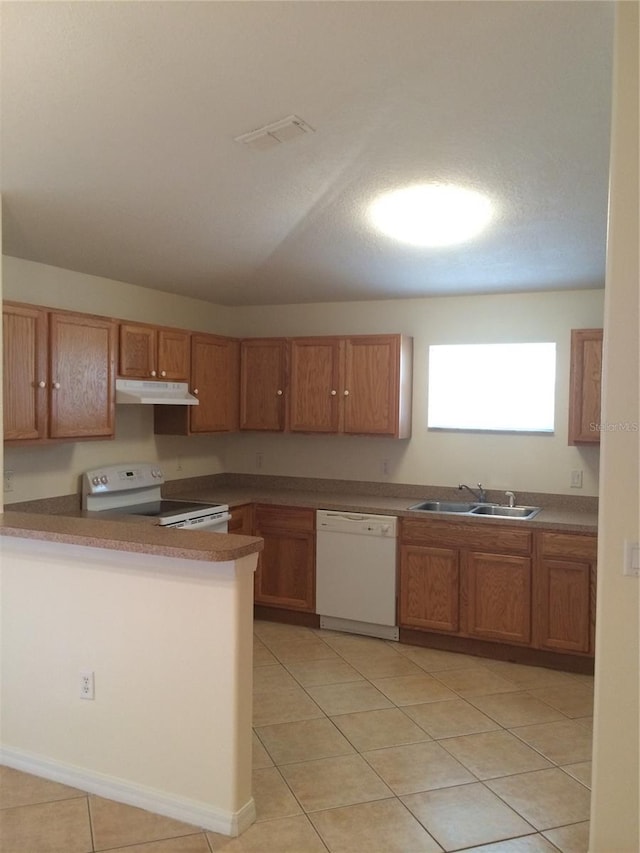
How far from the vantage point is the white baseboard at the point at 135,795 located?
255cm

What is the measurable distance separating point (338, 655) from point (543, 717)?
135cm

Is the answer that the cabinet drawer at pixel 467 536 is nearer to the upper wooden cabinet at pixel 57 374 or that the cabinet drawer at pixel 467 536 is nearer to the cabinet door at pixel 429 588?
the cabinet door at pixel 429 588

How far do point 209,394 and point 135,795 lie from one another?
296 centimetres

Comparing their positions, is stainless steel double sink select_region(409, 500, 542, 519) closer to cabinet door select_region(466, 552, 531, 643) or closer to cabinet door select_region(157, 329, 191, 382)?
cabinet door select_region(466, 552, 531, 643)

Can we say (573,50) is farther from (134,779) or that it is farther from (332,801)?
(134,779)

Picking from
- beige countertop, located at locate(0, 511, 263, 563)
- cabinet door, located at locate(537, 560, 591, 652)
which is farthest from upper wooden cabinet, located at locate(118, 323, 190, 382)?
cabinet door, located at locate(537, 560, 591, 652)

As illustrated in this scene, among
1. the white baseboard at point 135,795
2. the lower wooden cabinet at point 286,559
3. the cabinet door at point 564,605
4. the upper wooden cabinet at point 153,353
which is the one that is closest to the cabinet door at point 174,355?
the upper wooden cabinet at point 153,353

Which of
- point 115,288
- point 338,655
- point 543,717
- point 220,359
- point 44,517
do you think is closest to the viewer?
point 44,517

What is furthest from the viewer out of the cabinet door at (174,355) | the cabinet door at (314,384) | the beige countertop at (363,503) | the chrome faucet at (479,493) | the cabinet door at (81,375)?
the cabinet door at (314,384)

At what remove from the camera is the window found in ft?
15.9

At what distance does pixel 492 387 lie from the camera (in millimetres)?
5016

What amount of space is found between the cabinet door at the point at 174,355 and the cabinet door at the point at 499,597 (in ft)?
7.57

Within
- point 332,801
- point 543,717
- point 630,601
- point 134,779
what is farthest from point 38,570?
point 543,717

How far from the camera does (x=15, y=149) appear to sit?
2537mm
